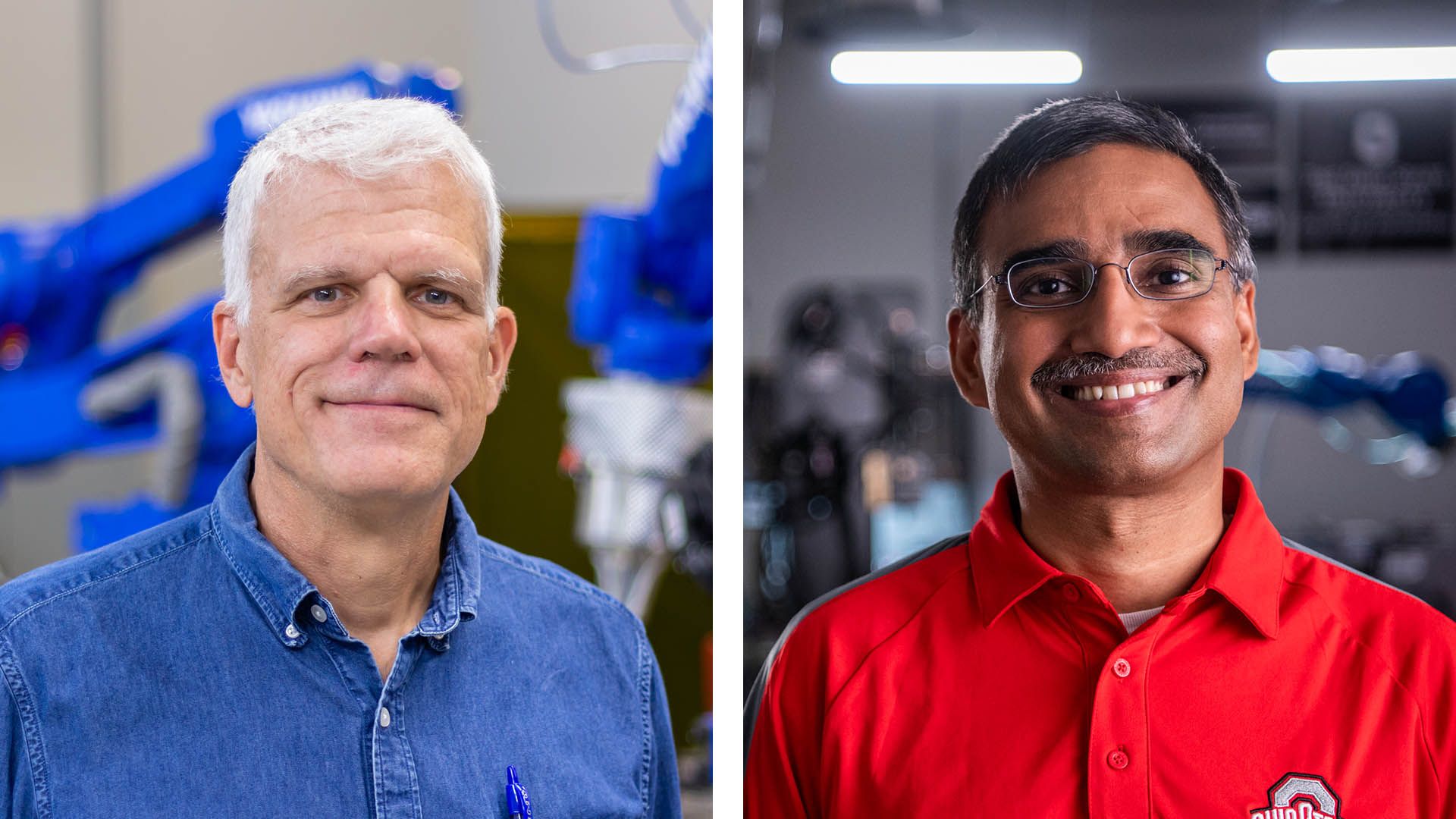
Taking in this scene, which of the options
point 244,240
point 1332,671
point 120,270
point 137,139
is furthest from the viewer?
point 137,139

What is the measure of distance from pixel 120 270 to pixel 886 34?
95.1 inches

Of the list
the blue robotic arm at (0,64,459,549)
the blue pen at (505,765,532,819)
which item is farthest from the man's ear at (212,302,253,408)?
the blue robotic arm at (0,64,459,549)

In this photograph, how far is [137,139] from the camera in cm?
404

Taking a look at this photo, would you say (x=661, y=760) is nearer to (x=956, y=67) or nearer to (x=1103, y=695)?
(x=1103, y=695)

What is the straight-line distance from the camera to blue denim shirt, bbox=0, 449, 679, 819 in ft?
3.42

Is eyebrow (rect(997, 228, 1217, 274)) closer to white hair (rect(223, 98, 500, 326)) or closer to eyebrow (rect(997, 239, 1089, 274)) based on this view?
eyebrow (rect(997, 239, 1089, 274))

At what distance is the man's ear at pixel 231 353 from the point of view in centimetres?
116

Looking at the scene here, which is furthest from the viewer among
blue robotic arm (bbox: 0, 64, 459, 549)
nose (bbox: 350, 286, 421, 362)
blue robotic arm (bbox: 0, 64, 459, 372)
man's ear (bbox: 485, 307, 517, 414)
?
blue robotic arm (bbox: 0, 64, 459, 372)

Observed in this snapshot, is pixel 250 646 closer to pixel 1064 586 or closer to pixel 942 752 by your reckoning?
pixel 942 752

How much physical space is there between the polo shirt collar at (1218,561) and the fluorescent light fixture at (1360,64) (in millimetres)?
388

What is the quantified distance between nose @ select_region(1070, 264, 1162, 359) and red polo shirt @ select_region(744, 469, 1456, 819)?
18cm

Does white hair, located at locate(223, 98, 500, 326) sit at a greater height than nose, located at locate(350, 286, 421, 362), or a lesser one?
greater

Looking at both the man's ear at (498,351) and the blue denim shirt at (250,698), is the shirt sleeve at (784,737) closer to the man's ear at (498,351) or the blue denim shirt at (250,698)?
the blue denim shirt at (250,698)

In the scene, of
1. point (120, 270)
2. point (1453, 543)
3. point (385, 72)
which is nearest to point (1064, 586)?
point (1453, 543)
